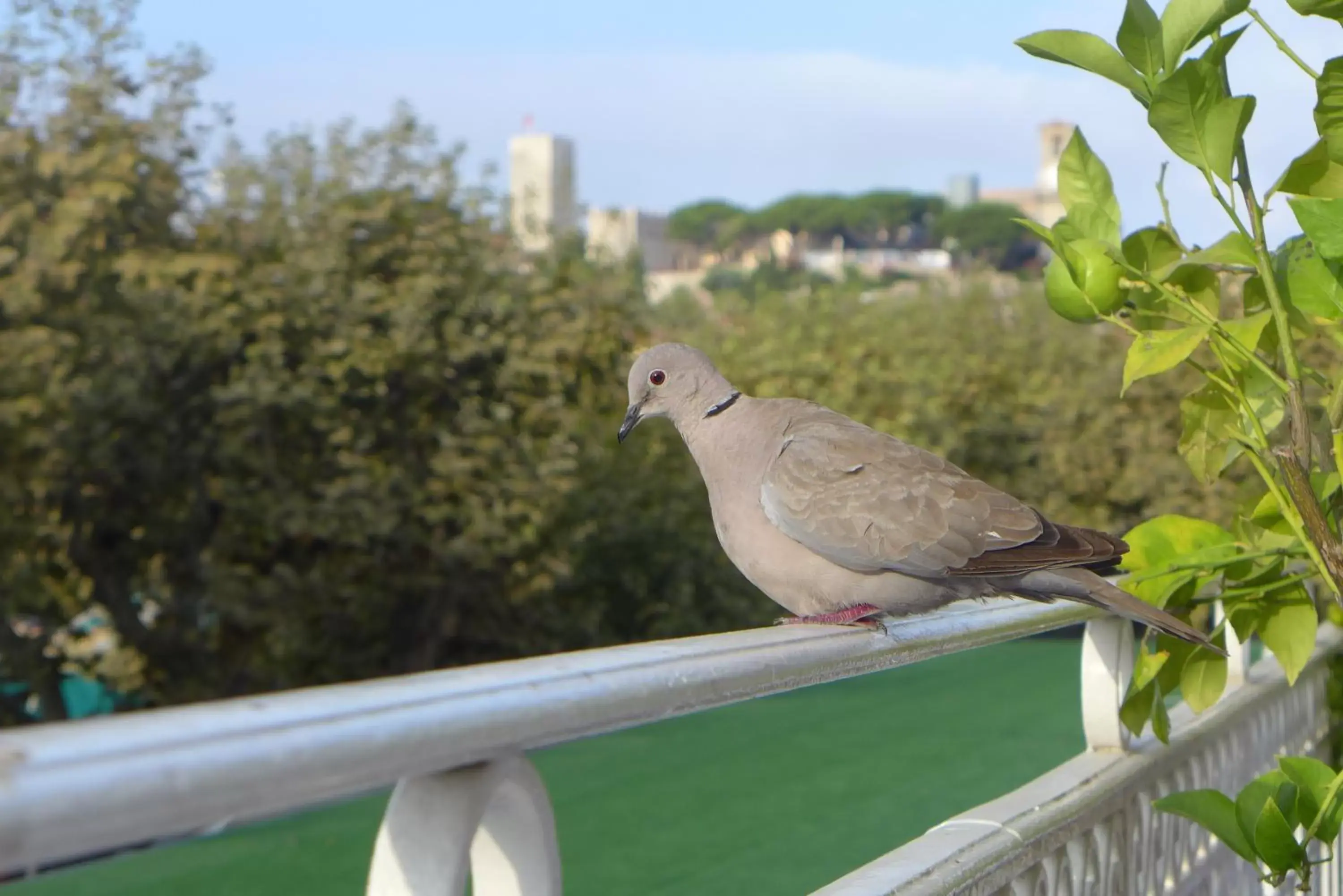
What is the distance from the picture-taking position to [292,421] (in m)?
10.5

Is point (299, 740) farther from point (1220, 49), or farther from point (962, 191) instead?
point (962, 191)

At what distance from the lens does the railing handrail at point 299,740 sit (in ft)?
1.93

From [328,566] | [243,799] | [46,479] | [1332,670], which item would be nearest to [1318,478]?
[243,799]

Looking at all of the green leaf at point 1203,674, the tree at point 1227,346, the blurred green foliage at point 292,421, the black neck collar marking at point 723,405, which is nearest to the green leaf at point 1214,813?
the tree at point 1227,346

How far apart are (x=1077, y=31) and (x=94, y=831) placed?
1.47 meters

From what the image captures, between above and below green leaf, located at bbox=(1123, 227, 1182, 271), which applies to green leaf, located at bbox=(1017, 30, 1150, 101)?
above

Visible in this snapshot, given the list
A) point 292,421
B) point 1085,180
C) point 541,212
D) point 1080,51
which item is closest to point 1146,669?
point 1085,180

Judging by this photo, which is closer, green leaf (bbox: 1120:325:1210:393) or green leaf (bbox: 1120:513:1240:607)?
green leaf (bbox: 1120:325:1210:393)

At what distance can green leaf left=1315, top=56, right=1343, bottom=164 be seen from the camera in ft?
5.46

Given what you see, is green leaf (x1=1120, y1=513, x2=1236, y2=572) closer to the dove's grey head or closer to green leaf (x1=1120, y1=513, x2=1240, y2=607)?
green leaf (x1=1120, y1=513, x2=1240, y2=607)

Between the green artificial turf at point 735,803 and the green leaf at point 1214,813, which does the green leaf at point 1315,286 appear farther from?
the green artificial turf at point 735,803

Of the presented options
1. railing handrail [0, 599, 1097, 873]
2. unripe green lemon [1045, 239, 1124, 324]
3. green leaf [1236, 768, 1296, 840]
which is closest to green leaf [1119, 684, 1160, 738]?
green leaf [1236, 768, 1296, 840]

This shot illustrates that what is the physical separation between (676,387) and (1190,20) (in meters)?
1.48

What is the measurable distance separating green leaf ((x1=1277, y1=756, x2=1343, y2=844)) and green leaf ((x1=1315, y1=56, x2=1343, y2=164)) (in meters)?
0.70
